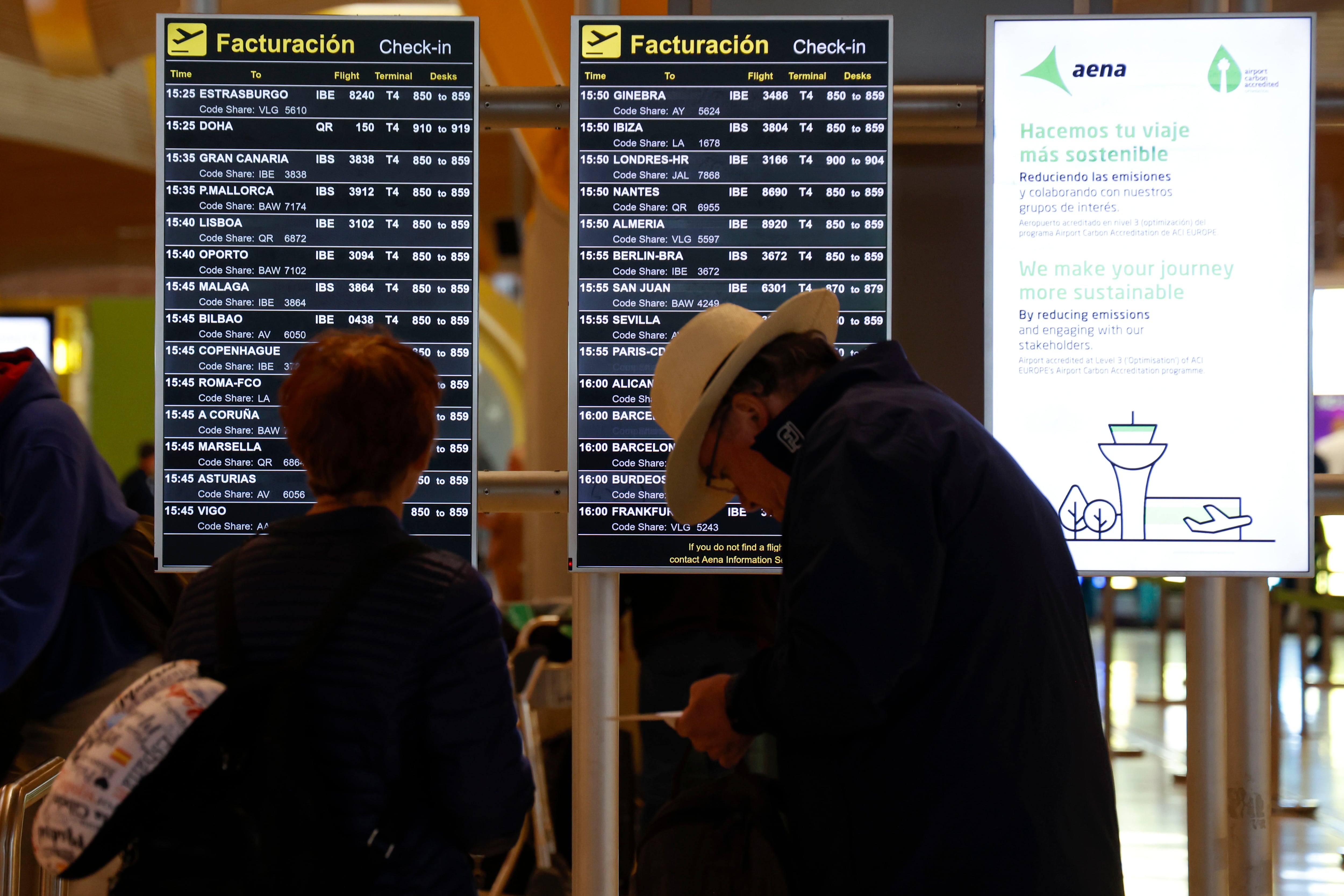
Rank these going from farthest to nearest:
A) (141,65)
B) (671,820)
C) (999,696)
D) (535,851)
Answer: (141,65) < (535,851) < (671,820) < (999,696)

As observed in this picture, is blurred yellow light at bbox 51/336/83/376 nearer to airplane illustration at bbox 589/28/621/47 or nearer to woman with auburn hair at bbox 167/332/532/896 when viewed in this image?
airplane illustration at bbox 589/28/621/47

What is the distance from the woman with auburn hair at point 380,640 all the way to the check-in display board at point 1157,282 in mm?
1787

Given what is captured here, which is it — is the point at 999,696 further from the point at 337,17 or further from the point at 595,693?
the point at 337,17

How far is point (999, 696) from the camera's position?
5.40ft

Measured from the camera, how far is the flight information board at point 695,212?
117 inches

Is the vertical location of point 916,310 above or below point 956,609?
above

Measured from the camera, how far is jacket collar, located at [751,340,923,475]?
5.92 ft

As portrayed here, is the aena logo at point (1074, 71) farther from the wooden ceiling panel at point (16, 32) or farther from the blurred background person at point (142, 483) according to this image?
the wooden ceiling panel at point (16, 32)

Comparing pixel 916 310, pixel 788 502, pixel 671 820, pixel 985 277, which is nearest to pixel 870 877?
pixel 671 820

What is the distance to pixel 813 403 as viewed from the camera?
71.2 inches

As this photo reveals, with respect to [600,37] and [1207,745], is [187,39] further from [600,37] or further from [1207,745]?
[1207,745]

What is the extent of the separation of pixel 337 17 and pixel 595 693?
6.27ft

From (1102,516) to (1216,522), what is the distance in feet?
0.95

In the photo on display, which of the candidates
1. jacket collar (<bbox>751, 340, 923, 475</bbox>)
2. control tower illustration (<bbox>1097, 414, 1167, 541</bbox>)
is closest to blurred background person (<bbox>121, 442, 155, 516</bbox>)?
control tower illustration (<bbox>1097, 414, 1167, 541</bbox>)
